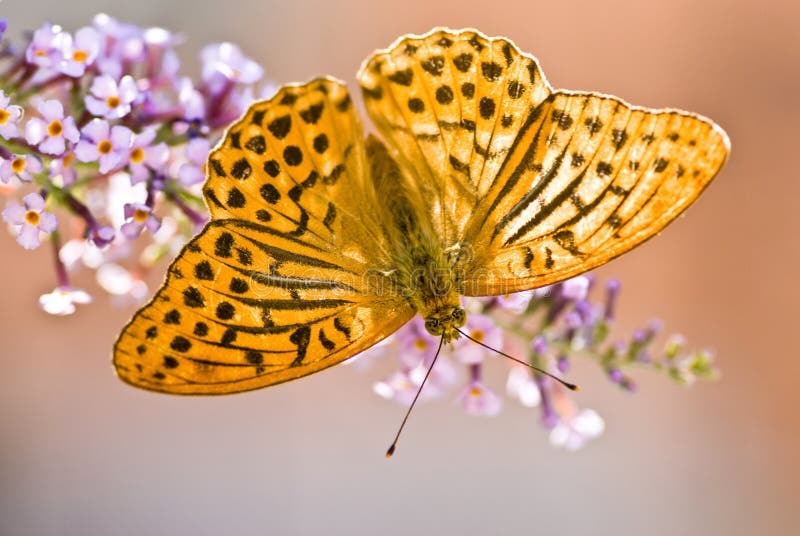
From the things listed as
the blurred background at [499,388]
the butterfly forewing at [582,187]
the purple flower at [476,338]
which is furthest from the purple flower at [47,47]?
the blurred background at [499,388]

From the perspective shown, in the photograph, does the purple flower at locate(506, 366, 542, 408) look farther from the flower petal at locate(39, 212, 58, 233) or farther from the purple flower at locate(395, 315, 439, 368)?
the flower petal at locate(39, 212, 58, 233)

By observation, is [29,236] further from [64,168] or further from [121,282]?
[121,282]

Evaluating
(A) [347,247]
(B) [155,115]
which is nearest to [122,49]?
(B) [155,115]

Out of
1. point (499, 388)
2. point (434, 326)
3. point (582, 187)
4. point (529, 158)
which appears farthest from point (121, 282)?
point (499, 388)

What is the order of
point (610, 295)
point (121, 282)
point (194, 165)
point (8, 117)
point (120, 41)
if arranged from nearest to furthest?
point (8, 117) → point (194, 165) → point (120, 41) → point (610, 295) → point (121, 282)

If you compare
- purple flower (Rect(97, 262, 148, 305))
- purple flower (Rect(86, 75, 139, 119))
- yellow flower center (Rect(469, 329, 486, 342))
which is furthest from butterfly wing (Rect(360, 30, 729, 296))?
purple flower (Rect(97, 262, 148, 305))
